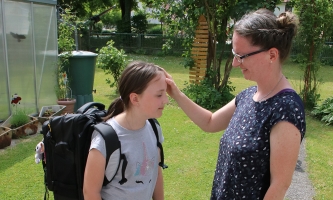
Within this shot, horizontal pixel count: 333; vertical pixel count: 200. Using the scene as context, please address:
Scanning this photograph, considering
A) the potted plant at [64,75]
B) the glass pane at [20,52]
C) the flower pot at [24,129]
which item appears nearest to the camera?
the flower pot at [24,129]

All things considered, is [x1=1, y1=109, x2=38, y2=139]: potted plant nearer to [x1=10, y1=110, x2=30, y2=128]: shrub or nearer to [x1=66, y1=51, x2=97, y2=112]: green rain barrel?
[x1=10, y1=110, x2=30, y2=128]: shrub

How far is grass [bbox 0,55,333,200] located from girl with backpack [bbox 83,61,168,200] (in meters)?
2.11

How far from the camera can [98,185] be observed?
1.49 m

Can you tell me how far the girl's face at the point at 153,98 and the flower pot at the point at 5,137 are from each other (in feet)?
13.1

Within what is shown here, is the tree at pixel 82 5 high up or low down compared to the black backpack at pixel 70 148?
up

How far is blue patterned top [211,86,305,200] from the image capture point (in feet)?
4.59

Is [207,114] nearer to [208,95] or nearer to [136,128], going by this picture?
[136,128]

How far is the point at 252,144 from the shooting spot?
1.45 metres

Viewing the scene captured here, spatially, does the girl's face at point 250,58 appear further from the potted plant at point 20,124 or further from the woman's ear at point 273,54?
the potted plant at point 20,124

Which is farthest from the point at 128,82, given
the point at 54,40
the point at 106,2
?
the point at 106,2

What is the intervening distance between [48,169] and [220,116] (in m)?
1.04

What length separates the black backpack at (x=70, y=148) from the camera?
149cm

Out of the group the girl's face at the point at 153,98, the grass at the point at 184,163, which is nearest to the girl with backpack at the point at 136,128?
the girl's face at the point at 153,98

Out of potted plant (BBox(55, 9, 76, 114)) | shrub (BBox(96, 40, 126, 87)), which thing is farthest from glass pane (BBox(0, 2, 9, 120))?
shrub (BBox(96, 40, 126, 87))
